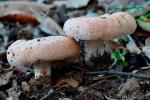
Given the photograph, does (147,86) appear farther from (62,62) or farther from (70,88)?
(62,62)

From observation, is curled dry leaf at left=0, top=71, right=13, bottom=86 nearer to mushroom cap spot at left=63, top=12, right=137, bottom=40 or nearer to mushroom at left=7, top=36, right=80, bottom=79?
mushroom at left=7, top=36, right=80, bottom=79

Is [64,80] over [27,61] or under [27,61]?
under

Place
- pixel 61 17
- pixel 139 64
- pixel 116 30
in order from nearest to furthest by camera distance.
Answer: pixel 116 30
pixel 139 64
pixel 61 17

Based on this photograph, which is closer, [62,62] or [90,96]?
[90,96]

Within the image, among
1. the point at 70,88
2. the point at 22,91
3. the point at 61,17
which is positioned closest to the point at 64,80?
the point at 70,88

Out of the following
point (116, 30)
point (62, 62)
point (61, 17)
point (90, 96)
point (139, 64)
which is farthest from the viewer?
point (61, 17)

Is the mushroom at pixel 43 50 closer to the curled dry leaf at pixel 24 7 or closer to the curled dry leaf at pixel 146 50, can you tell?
the curled dry leaf at pixel 146 50

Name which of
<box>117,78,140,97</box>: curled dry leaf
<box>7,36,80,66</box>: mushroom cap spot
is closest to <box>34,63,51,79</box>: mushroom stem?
<box>7,36,80,66</box>: mushroom cap spot

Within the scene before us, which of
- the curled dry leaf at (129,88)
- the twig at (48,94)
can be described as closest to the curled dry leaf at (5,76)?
the twig at (48,94)
